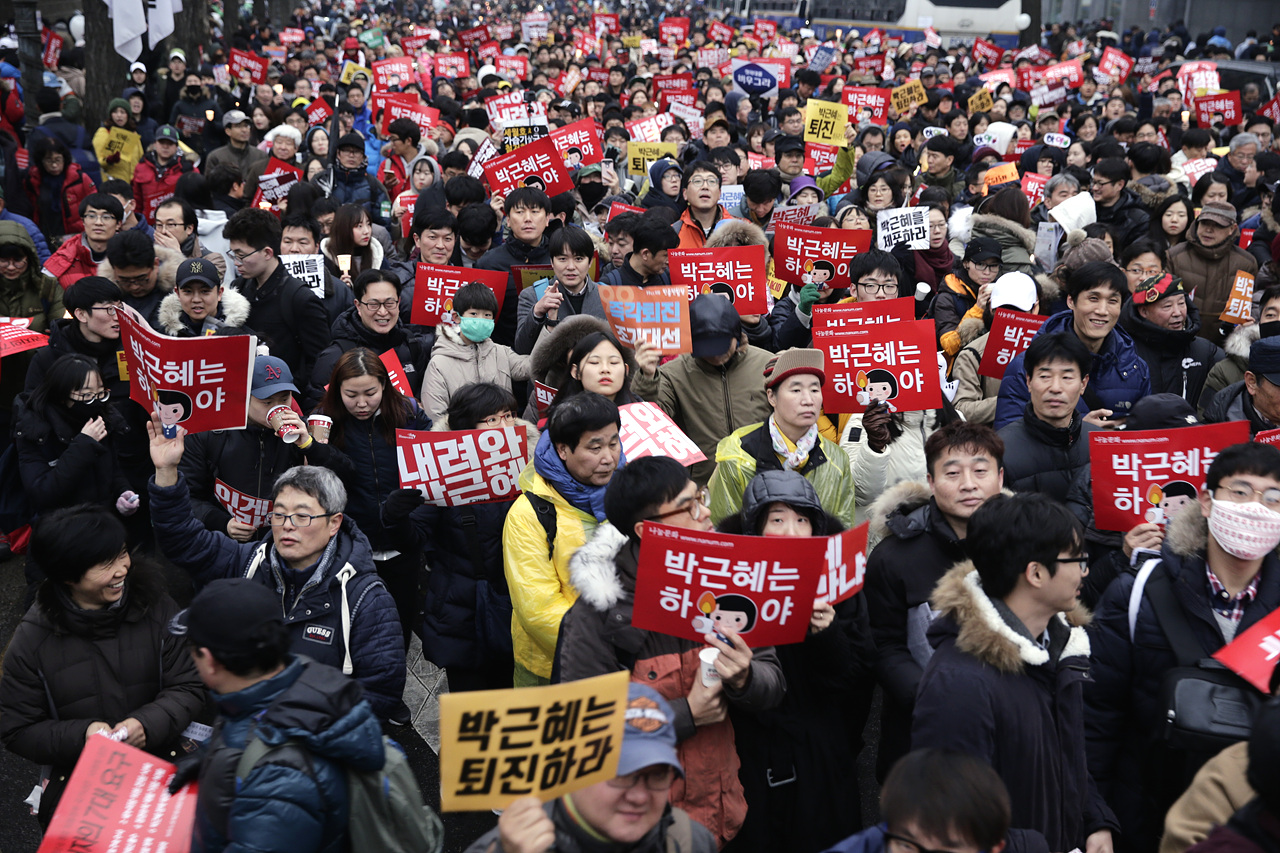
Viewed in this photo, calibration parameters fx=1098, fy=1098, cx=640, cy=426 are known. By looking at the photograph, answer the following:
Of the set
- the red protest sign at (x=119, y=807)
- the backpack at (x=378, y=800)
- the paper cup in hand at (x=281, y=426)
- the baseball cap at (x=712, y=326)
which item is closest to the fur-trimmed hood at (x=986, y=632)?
the backpack at (x=378, y=800)

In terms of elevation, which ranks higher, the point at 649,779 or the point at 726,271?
the point at 726,271

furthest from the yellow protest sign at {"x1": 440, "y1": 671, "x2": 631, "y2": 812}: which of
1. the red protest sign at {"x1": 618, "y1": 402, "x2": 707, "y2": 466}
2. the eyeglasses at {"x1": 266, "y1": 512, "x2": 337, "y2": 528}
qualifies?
the red protest sign at {"x1": 618, "y1": 402, "x2": 707, "y2": 466}

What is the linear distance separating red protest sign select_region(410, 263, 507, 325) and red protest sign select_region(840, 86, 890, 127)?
8943 millimetres

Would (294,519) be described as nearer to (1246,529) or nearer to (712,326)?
(712,326)

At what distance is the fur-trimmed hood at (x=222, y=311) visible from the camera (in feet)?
20.6

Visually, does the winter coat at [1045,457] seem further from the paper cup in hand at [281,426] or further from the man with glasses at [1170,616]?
the paper cup in hand at [281,426]

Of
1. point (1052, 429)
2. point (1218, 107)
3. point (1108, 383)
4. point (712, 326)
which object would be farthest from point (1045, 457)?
point (1218, 107)

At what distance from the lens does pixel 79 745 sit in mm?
3541

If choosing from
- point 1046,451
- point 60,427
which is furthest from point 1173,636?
point 60,427

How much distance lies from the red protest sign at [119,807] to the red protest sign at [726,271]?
448 cm

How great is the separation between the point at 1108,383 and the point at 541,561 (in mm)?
3215

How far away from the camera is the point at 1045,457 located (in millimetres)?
4711

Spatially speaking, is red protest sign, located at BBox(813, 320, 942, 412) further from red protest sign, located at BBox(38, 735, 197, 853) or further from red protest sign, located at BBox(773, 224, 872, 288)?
red protest sign, located at BBox(38, 735, 197, 853)

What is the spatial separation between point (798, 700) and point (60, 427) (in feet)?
12.5
